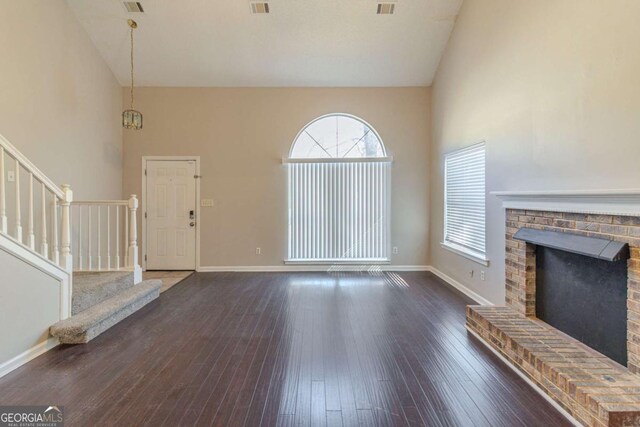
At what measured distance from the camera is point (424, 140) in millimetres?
6051

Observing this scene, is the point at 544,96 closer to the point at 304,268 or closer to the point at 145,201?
the point at 304,268

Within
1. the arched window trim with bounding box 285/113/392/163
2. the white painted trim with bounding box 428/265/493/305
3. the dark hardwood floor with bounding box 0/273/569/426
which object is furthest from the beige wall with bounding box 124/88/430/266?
the dark hardwood floor with bounding box 0/273/569/426

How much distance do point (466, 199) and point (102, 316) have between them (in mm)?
4482

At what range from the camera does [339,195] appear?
19.8 feet

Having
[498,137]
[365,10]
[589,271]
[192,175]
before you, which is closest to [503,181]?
[498,137]

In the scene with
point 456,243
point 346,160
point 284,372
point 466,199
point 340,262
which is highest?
point 346,160

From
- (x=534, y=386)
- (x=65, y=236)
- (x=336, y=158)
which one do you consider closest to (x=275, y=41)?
(x=336, y=158)

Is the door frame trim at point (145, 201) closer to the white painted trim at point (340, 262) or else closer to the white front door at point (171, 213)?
the white front door at point (171, 213)

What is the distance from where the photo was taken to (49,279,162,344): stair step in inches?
116

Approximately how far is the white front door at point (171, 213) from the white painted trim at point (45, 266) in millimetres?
2895

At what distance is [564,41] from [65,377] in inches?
181

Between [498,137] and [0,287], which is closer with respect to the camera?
[0,287]

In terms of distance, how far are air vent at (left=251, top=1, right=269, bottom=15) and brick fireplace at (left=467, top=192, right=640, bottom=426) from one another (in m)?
3.94

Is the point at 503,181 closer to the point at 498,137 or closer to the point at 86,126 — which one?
the point at 498,137
